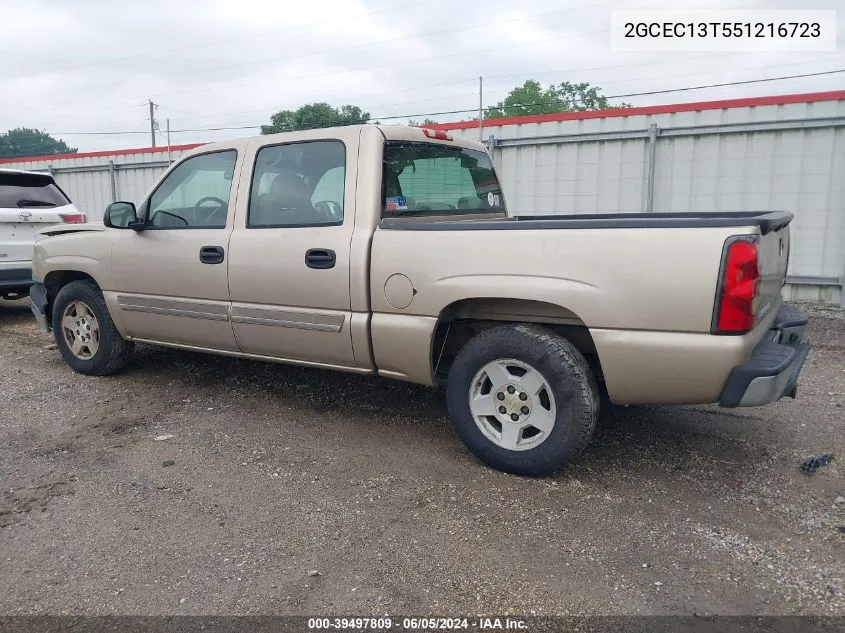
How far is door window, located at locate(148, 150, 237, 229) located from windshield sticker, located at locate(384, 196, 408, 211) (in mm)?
1168

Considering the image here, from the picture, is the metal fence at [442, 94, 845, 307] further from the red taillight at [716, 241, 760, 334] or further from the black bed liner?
the red taillight at [716, 241, 760, 334]

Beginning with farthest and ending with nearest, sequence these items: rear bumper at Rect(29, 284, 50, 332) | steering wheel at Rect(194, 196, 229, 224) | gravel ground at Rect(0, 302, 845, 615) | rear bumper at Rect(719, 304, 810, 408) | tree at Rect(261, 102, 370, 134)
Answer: tree at Rect(261, 102, 370, 134) < rear bumper at Rect(29, 284, 50, 332) < steering wheel at Rect(194, 196, 229, 224) < rear bumper at Rect(719, 304, 810, 408) < gravel ground at Rect(0, 302, 845, 615)

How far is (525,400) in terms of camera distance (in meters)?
3.53

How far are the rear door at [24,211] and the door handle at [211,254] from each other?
13.8 ft

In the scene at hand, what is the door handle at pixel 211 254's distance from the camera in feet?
14.4

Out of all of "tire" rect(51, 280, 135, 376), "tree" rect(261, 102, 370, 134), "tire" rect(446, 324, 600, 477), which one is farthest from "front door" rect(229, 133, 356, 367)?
"tree" rect(261, 102, 370, 134)

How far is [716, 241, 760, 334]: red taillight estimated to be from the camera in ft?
9.58

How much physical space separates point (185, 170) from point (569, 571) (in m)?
3.64

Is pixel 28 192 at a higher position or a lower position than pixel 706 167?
lower

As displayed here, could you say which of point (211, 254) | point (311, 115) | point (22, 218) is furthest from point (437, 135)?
point (311, 115)

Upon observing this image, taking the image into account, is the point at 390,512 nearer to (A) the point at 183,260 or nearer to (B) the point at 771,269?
(B) the point at 771,269

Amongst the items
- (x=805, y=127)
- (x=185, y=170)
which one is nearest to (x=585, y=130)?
(x=805, y=127)

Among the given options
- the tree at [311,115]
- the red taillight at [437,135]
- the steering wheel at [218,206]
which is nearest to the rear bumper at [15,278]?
the steering wheel at [218,206]

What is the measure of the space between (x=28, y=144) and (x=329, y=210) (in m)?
83.6
